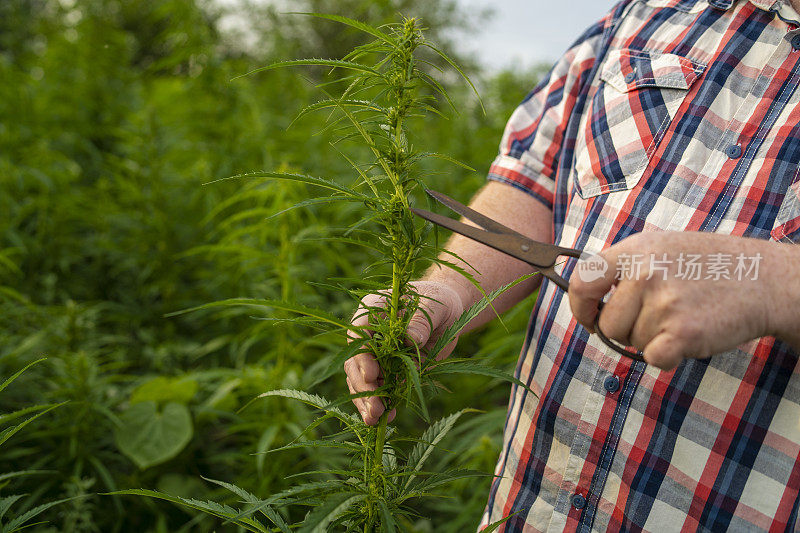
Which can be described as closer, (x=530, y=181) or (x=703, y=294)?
(x=703, y=294)

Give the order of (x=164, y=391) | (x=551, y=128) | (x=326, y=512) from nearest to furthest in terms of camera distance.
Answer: (x=326, y=512), (x=551, y=128), (x=164, y=391)

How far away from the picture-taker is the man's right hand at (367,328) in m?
0.95

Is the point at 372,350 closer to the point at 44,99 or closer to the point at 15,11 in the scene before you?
the point at 44,99

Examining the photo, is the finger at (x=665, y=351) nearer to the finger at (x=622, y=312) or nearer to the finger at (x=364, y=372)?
the finger at (x=622, y=312)

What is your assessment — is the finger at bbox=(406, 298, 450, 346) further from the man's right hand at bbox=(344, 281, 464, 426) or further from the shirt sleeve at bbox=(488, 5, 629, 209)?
the shirt sleeve at bbox=(488, 5, 629, 209)

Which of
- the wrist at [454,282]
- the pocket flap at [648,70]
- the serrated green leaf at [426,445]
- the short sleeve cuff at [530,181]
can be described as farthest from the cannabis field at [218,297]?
the pocket flap at [648,70]

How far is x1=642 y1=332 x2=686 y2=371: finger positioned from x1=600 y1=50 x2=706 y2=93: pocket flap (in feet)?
2.16

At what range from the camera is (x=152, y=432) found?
1.88 meters

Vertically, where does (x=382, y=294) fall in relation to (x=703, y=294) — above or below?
below

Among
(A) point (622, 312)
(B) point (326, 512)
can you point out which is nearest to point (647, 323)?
(A) point (622, 312)

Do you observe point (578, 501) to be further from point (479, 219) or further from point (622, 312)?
point (479, 219)

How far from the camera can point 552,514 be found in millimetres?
1217

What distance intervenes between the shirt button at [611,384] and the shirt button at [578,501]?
23 cm

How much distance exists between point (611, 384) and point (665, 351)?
1.03 ft
